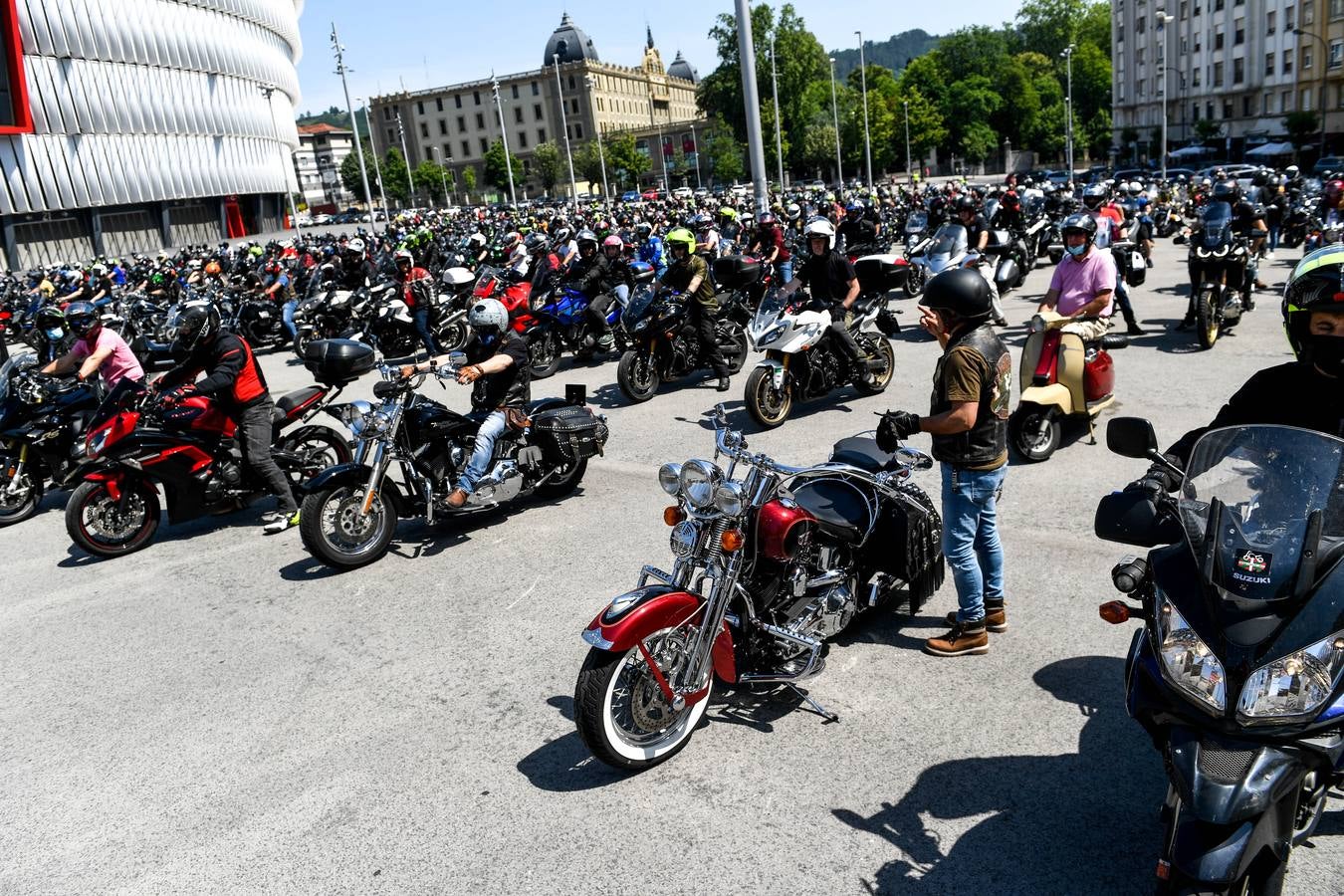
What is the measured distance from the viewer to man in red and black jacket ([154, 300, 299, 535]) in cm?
704

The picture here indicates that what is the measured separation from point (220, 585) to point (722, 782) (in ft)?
14.0

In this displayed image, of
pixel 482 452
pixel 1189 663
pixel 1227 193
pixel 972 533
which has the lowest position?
pixel 972 533

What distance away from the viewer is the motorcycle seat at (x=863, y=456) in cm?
466

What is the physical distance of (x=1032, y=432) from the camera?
7.27 metres

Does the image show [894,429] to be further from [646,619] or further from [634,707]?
[634,707]

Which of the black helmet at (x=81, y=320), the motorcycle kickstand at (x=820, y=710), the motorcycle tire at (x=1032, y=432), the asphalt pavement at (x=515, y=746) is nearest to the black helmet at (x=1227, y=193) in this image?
the motorcycle tire at (x=1032, y=432)

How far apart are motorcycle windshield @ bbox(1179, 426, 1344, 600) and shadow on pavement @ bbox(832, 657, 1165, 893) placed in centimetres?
113

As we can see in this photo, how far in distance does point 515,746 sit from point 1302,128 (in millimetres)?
66058

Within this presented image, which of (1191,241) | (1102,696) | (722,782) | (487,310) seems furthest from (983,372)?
(1191,241)

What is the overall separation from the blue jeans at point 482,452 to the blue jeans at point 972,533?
3377 mm

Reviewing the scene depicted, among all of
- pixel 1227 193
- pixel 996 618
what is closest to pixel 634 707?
pixel 996 618

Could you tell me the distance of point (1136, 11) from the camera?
80.2m

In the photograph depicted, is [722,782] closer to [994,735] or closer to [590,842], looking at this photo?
[590,842]

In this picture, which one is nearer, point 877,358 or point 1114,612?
point 1114,612
